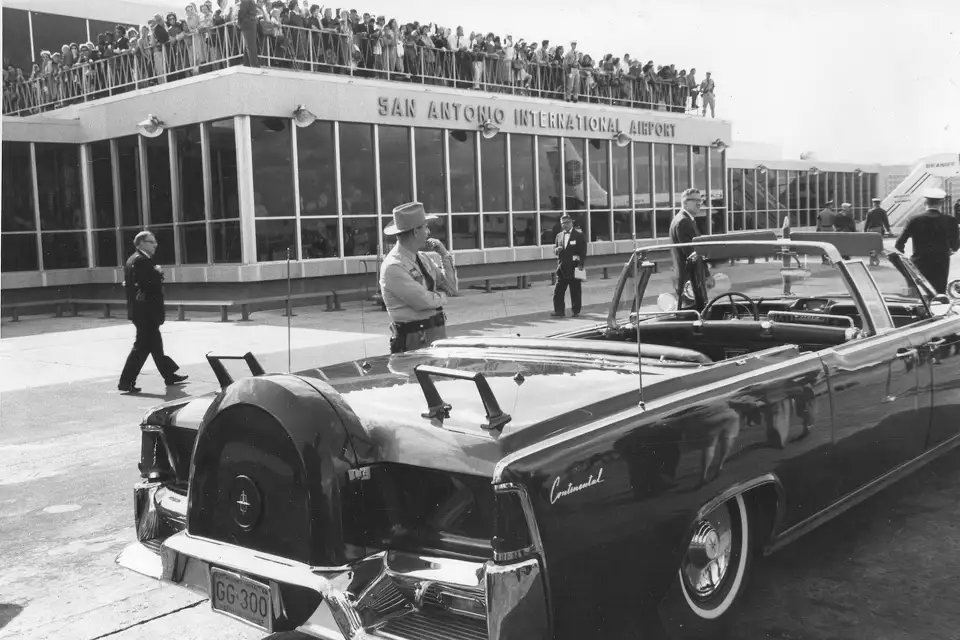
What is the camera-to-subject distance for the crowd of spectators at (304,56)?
19422 mm

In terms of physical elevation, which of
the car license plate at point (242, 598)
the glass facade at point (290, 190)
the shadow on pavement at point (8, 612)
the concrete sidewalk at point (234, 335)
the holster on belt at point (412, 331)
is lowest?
the shadow on pavement at point (8, 612)

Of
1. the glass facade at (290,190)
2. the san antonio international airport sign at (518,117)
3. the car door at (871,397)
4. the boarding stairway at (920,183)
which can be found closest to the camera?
the car door at (871,397)

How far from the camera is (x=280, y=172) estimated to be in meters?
19.4

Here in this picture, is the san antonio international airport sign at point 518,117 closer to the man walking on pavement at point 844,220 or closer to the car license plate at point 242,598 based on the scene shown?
the man walking on pavement at point 844,220

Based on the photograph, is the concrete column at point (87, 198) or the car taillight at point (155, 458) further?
the concrete column at point (87, 198)

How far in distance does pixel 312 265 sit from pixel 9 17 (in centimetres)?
1437

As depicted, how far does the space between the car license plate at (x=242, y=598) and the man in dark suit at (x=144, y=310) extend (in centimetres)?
763

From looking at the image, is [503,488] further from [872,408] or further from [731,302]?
[731,302]

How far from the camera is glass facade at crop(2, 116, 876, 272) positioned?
19.3 metres

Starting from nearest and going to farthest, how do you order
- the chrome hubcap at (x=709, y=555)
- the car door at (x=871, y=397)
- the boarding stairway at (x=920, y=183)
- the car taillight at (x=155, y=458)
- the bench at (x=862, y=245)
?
the chrome hubcap at (x=709, y=555), the car taillight at (x=155, y=458), the car door at (x=871, y=397), the bench at (x=862, y=245), the boarding stairway at (x=920, y=183)

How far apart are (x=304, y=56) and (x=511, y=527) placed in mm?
18946

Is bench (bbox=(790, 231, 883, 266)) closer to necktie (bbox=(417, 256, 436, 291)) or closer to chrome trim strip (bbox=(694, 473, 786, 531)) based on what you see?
chrome trim strip (bbox=(694, 473, 786, 531))

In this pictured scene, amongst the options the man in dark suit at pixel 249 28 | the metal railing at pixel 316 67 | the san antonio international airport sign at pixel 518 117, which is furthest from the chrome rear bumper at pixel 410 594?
the san antonio international airport sign at pixel 518 117

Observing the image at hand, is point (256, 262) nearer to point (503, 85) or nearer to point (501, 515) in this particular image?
point (503, 85)
